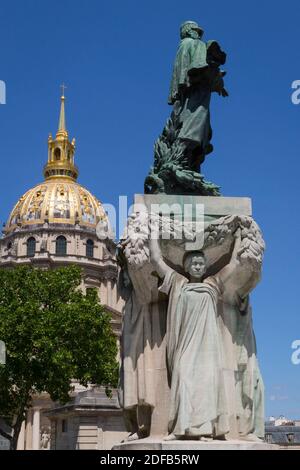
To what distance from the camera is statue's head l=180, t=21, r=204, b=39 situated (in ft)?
34.4

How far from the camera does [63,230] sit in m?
98.9

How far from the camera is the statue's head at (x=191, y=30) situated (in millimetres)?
10484

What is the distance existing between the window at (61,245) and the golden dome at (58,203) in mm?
3025

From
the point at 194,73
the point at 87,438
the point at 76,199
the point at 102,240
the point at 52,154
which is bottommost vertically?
the point at 87,438

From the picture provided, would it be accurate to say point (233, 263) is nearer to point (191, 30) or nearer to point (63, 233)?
point (191, 30)

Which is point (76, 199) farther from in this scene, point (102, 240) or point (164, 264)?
point (164, 264)

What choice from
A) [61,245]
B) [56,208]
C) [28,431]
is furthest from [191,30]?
[56,208]

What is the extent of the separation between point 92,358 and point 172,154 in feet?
101

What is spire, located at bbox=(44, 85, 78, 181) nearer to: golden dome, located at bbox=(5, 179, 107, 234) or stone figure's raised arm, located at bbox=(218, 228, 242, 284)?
golden dome, located at bbox=(5, 179, 107, 234)

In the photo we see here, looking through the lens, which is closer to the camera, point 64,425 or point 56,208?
point 64,425

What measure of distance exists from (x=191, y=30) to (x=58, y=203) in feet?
308

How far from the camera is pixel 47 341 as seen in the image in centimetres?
3719

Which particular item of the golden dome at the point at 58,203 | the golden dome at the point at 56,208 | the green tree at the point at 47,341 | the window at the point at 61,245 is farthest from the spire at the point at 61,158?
the green tree at the point at 47,341

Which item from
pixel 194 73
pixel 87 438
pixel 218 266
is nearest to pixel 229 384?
pixel 218 266
